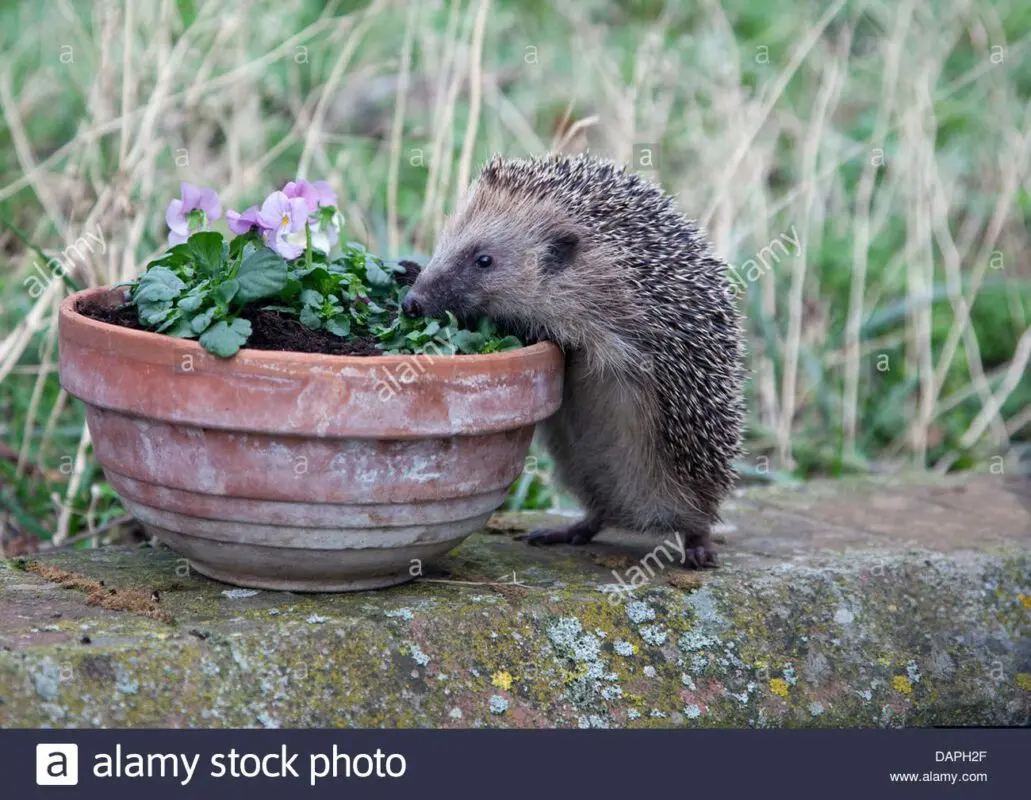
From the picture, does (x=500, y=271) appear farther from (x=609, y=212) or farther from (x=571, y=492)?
(x=571, y=492)

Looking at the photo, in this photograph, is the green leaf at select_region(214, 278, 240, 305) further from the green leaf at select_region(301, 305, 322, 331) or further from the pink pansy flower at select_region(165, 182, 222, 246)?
the pink pansy flower at select_region(165, 182, 222, 246)

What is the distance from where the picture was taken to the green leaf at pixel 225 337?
3.07 m

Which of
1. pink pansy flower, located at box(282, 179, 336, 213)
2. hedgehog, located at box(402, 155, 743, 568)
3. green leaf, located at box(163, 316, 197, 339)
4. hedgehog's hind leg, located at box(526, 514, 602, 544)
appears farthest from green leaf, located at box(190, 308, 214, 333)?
hedgehog's hind leg, located at box(526, 514, 602, 544)

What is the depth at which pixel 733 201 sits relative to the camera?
6594 millimetres

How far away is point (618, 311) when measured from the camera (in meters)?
3.84

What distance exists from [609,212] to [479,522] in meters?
1.08

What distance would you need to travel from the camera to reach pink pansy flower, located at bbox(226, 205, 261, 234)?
3.41m

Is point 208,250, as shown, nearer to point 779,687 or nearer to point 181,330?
point 181,330

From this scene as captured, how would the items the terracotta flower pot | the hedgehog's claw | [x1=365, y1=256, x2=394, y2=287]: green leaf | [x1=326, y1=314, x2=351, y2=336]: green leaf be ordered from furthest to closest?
1. the hedgehog's claw
2. [x1=365, y1=256, x2=394, y2=287]: green leaf
3. [x1=326, y1=314, x2=351, y2=336]: green leaf
4. the terracotta flower pot

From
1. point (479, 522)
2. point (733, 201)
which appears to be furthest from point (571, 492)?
point (733, 201)

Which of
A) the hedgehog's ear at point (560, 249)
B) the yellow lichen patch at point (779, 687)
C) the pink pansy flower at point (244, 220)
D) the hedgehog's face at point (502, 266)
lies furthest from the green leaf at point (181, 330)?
the yellow lichen patch at point (779, 687)

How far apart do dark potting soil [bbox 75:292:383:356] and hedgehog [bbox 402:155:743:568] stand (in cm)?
32

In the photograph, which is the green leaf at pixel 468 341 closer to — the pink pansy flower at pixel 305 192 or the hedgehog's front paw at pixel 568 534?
the pink pansy flower at pixel 305 192

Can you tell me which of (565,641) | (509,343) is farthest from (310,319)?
(565,641)
